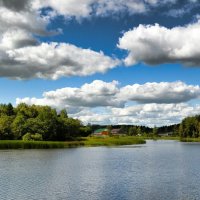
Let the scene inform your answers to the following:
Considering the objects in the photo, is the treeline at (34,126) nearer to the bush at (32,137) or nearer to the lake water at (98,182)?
the bush at (32,137)

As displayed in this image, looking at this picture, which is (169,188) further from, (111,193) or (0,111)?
(0,111)

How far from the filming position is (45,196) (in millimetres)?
39875

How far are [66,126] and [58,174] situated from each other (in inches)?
4578

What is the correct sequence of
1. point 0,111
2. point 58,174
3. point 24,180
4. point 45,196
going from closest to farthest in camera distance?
point 45,196, point 24,180, point 58,174, point 0,111

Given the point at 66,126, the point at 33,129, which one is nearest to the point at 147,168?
the point at 33,129

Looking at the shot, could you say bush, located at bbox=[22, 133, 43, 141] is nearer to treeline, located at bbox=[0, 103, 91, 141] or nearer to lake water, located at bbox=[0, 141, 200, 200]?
treeline, located at bbox=[0, 103, 91, 141]

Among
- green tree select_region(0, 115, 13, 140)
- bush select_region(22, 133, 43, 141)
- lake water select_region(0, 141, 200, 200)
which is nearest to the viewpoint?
lake water select_region(0, 141, 200, 200)

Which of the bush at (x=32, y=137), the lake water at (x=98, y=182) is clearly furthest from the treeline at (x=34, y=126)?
the lake water at (x=98, y=182)

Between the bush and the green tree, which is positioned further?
the green tree

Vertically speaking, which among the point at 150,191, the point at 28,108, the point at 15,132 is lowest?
the point at 150,191

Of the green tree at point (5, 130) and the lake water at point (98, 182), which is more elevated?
the green tree at point (5, 130)

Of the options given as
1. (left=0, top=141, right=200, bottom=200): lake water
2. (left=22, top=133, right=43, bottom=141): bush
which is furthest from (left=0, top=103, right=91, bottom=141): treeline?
(left=0, top=141, right=200, bottom=200): lake water

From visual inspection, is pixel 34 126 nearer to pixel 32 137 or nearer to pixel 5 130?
pixel 32 137

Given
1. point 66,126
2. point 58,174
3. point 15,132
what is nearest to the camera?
point 58,174
